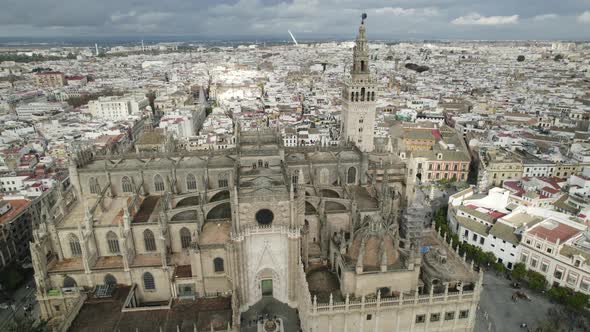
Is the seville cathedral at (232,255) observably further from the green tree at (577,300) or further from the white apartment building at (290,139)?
the white apartment building at (290,139)

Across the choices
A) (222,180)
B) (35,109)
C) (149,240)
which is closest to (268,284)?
(149,240)

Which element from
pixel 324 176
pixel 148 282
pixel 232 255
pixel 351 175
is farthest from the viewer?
pixel 351 175

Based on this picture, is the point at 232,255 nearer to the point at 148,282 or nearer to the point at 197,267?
the point at 197,267

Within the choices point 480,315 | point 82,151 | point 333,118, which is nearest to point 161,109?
point 333,118

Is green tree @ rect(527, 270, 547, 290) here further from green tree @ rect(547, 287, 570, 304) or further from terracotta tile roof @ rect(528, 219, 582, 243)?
terracotta tile roof @ rect(528, 219, 582, 243)

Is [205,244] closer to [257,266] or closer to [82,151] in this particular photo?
[257,266]

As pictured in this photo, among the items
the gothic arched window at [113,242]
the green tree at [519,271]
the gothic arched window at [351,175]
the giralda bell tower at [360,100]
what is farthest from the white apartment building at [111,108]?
the green tree at [519,271]
